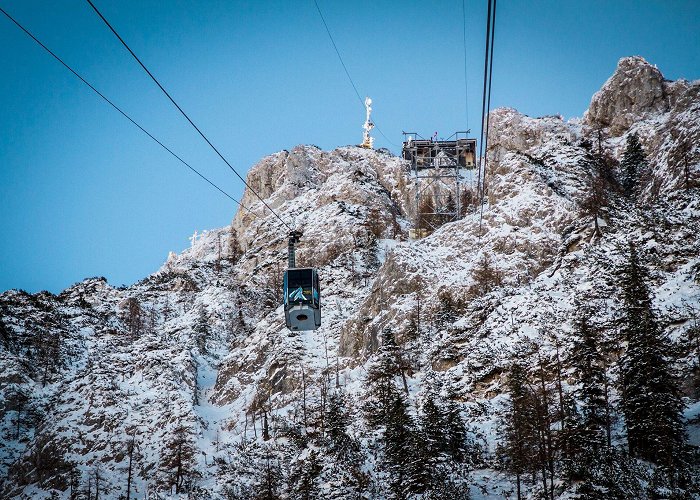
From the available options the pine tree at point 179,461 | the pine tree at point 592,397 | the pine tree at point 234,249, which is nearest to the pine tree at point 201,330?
the pine tree at point 179,461

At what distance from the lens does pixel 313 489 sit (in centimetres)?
4931

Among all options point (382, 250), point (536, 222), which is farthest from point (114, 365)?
point (536, 222)

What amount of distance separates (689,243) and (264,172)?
126 meters

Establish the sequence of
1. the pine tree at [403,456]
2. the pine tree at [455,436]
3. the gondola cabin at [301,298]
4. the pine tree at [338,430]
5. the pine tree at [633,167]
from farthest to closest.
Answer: the pine tree at [633,167]
the pine tree at [338,430]
the pine tree at [455,436]
the pine tree at [403,456]
the gondola cabin at [301,298]

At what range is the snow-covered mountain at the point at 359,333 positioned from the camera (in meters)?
53.1

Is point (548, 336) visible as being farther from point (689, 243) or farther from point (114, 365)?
point (114, 365)

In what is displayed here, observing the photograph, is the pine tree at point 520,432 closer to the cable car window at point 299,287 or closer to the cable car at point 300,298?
the cable car at point 300,298

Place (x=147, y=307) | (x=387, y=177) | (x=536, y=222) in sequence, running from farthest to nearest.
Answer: (x=387, y=177)
(x=147, y=307)
(x=536, y=222)

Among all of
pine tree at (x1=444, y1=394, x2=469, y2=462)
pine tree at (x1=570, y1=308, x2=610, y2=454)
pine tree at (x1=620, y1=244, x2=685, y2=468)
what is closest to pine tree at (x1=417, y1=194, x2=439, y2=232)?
pine tree at (x1=444, y1=394, x2=469, y2=462)

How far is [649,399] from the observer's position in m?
36.8

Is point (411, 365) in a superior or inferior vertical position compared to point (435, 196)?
inferior

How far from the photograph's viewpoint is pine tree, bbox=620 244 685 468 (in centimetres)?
3500

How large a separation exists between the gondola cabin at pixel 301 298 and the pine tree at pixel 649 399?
2164cm

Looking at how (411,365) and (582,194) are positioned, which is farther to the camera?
(582,194)
